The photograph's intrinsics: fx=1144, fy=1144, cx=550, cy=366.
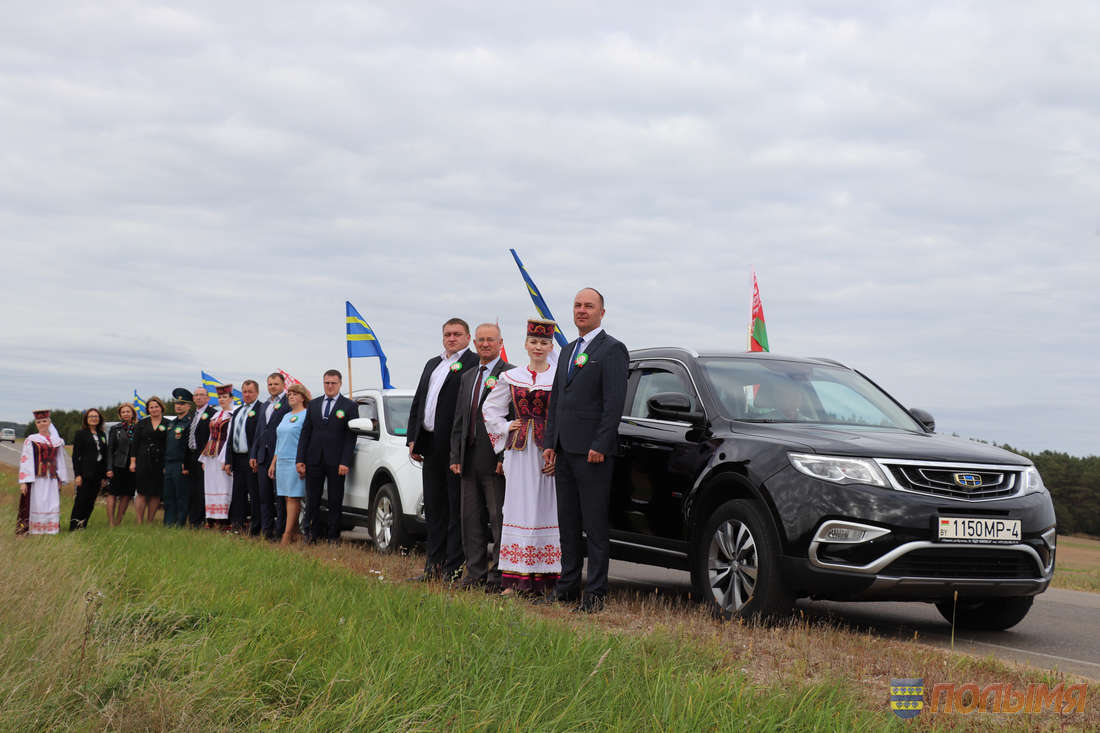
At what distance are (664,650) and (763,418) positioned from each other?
282 centimetres

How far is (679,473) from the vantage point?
809 centimetres

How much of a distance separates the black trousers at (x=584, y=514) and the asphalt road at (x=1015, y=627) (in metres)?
1.68

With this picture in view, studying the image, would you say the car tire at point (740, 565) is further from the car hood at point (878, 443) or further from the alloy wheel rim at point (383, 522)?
the alloy wheel rim at point (383, 522)

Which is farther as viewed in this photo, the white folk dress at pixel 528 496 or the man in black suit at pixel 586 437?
the white folk dress at pixel 528 496

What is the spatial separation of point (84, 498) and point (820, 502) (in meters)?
13.3

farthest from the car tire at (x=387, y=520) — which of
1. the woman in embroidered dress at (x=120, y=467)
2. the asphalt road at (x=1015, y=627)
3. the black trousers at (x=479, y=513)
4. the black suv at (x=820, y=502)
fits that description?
Answer: the woman in embroidered dress at (x=120, y=467)

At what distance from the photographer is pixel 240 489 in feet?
54.2

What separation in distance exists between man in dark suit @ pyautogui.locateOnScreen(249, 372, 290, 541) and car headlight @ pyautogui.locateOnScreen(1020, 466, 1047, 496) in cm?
990

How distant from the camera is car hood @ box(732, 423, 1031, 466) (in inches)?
276

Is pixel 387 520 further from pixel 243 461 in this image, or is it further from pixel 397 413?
pixel 243 461

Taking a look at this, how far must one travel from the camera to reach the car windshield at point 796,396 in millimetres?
8102

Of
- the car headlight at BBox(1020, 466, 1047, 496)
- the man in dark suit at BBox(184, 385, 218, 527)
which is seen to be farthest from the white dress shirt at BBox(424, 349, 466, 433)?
the man in dark suit at BBox(184, 385, 218, 527)

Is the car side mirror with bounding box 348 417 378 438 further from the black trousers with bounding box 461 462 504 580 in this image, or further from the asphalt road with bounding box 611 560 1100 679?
the black trousers with bounding box 461 462 504 580

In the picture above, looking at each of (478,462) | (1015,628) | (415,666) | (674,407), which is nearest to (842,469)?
(674,407)
